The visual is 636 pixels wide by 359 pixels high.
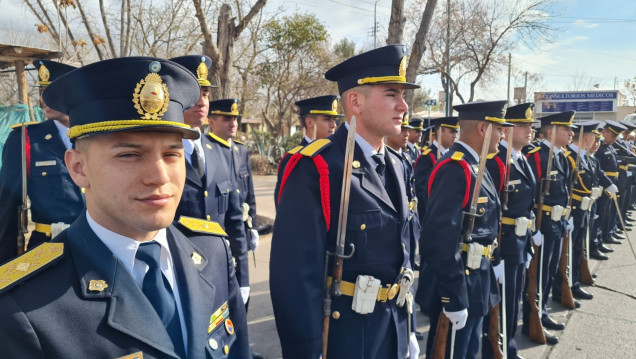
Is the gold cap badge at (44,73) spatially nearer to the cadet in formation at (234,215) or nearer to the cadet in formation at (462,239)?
the cadet in formation at (234,215)

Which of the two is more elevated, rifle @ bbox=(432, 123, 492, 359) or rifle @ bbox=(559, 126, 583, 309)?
rifle @ bbox=(432, 123, 492, 359)

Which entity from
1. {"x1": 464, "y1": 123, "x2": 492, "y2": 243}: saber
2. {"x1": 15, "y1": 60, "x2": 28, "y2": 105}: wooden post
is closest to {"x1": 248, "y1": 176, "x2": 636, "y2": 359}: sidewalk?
{"x1": 464, "y1": 123, "x2": 492, "y2": 243}: saber

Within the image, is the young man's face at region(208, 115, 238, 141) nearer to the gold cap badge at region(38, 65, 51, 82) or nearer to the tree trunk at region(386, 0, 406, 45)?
the gold cap badge at region(38, 65, 51, 82)

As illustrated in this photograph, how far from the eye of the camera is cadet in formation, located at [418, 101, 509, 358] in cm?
285

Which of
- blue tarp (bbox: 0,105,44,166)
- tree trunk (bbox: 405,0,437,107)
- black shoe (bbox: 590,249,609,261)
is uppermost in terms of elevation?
tree trunk (bbox: 405,0,437,107)

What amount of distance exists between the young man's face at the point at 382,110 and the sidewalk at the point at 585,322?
2.65 m

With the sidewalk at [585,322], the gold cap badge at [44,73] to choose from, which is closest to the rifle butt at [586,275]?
the sidewalk at [585,322]

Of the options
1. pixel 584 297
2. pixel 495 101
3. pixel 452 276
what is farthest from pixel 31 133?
pixel 584 297

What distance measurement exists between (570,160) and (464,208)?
14.1 ft

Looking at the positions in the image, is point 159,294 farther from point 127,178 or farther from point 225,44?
point 225,44

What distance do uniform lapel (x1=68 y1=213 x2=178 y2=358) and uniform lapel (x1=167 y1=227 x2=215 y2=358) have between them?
92 mm

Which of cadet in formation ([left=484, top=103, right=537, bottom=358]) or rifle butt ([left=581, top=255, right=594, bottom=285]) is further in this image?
rifle butt ([left=581, top=255, right=594, bottom=285])

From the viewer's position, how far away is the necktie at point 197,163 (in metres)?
3.02

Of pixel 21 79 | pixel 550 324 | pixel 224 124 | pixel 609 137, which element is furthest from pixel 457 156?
pixel 21 79
